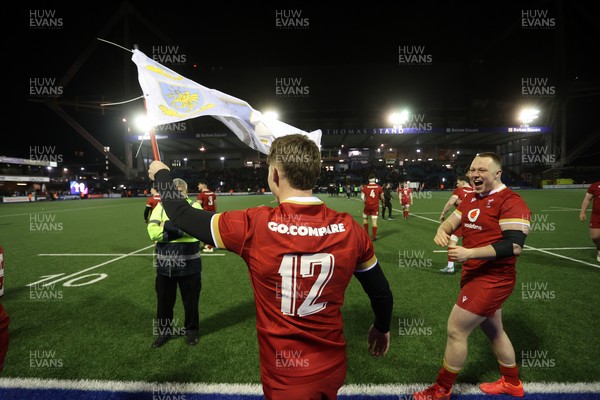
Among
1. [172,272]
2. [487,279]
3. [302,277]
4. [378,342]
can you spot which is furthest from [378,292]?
[172,272]

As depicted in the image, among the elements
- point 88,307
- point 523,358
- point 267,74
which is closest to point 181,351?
point 88,307

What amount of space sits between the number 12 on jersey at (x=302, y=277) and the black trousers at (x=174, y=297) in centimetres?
299

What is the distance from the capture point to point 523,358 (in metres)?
3.57

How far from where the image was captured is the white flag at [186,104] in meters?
2.71

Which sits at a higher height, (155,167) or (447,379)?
(155,167)

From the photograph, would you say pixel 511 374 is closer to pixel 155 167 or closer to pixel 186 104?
pixel 155 167

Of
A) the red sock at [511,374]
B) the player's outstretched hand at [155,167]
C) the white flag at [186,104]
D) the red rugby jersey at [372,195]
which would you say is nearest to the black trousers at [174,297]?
the white flag at [186,104]

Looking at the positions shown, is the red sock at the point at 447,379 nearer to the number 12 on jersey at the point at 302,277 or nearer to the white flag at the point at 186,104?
the number 12 on jersey at the point at 302,277

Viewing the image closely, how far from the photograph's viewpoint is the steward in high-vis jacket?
3.97m

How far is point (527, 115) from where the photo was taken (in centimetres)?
4331

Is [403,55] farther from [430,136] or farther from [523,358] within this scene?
[523,358]

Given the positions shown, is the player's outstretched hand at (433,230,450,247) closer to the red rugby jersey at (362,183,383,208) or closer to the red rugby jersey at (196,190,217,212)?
the red rugby jersey at (362,183,383,208)

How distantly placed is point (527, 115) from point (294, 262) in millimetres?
56001

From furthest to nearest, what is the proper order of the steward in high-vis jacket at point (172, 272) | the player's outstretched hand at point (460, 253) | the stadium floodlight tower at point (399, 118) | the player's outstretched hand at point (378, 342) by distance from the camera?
the stadium floodlight tower at point (399, 118) → the steward in high-vis jacket at point (172, 272) → the player's outstretched hand at point (460, 253) → the player's outstretched hand at point (378, 342)
